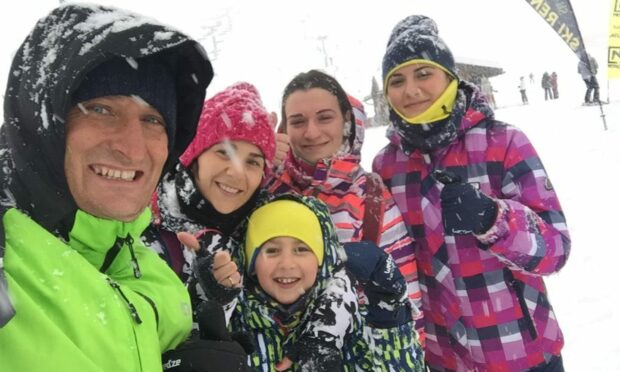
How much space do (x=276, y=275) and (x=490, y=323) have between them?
112cm

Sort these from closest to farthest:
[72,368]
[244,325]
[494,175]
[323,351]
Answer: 1. [72,368]
2. [323,351]
3. [244,325]
4. [494,175]

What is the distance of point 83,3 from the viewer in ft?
4.24

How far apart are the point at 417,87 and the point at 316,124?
2.08ft

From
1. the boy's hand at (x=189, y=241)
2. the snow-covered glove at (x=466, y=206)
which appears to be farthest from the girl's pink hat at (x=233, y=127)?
the snow-covered glove at (x=466, y=206)

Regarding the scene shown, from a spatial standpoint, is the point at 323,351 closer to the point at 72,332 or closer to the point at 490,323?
the point at 490,323

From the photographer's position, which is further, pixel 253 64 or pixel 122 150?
pixel 253 64

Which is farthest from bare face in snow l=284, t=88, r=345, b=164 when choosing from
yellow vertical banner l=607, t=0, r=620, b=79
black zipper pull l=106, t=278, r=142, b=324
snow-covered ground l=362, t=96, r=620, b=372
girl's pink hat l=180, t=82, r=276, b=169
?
yellow vertical banner l=607, t=0, r=620, b=79

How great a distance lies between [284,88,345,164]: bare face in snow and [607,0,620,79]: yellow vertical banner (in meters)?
12.7

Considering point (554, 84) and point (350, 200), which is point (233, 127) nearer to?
point (350, 200)

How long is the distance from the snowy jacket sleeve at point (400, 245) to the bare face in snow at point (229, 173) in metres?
0.72

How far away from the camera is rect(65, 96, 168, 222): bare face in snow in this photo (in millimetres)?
1254

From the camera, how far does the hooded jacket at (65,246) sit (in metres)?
0.94

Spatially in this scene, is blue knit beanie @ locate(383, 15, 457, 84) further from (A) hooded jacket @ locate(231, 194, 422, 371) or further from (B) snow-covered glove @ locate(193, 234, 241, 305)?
(B) snow-covered glove @ locate(193, 234, 241, 305)

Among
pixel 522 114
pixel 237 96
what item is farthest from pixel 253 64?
pixel 237 96
